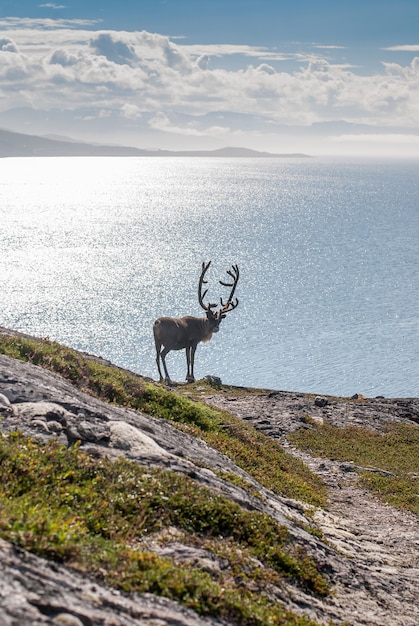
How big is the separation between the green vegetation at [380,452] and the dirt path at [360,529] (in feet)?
2.16

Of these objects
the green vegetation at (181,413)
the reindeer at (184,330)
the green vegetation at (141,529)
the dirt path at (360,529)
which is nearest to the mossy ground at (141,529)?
the green vegetation at (141,529)

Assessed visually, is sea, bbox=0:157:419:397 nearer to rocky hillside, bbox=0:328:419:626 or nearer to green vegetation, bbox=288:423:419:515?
green vegetation, bbox=288:423:419:515

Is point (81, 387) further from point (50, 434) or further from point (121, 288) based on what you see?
point (121, 288)

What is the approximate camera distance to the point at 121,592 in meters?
7.96

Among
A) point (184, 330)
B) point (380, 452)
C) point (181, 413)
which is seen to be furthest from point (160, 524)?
point (184, 330)

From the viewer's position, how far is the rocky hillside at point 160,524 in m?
7.92

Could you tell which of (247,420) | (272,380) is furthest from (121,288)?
(247,420)

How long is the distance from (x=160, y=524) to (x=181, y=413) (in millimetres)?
11509

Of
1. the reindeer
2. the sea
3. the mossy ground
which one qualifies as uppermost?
the mossy ground

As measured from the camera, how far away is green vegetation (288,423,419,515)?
74.2 ft

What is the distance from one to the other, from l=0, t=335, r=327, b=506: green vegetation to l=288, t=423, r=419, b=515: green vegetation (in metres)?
2.46

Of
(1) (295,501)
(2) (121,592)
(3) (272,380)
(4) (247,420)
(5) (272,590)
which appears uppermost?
(2) (121,592)

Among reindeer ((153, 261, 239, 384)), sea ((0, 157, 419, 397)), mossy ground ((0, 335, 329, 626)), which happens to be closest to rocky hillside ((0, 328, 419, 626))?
mossy ground ((0, 335, 329, 626))

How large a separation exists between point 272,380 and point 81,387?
5331cm
